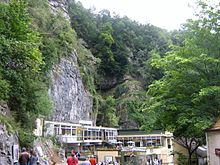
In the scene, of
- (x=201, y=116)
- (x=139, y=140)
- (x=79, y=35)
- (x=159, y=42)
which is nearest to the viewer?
(x=201, y=116)

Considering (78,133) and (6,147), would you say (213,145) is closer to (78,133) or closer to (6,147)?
(6,147)

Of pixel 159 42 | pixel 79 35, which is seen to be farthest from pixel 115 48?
pixel 159 42

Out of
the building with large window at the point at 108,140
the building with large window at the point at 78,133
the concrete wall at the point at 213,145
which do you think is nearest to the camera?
the concrete wall at the point at 213,145

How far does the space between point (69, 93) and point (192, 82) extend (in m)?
29.8

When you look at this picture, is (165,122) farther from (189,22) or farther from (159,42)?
(159,42)

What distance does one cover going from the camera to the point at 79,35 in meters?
66.4

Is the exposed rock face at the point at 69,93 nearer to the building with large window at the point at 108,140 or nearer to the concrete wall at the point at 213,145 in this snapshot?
the building with large window at the point at 108,140

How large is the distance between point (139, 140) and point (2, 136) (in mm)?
41129

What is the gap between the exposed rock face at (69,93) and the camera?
1554 inches

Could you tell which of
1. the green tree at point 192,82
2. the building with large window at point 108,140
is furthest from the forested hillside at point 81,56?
the building with large window at point 108,140

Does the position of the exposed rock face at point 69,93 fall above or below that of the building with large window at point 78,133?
above

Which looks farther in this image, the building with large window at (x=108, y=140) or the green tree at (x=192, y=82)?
the building with large window at (x=108, y=140)

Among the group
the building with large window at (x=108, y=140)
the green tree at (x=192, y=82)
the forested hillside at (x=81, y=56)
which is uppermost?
the forested hillside at (x=81, y=56)

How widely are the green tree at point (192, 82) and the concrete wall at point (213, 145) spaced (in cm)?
51
